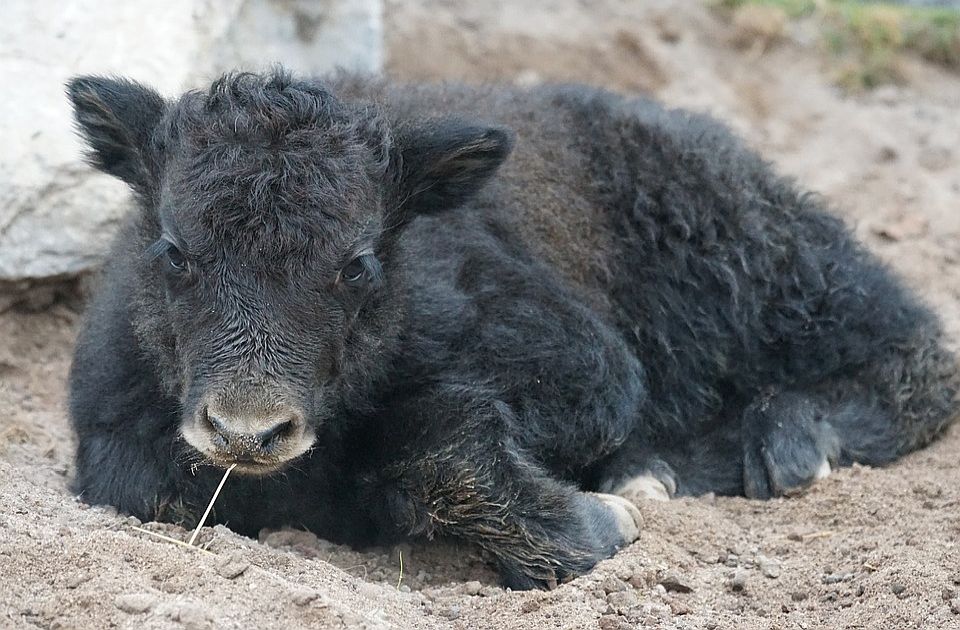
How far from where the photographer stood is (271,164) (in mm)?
6340

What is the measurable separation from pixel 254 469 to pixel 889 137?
1001 cm

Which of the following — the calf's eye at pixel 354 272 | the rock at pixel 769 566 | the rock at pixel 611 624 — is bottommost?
the rock at pixel 769 566

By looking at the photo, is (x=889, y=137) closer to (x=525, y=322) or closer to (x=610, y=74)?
(x=610, y=74)

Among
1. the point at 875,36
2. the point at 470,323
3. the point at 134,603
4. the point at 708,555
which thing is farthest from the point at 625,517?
the point at 875,36

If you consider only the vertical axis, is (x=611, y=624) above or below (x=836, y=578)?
above

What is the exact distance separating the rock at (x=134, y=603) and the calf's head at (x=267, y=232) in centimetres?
85

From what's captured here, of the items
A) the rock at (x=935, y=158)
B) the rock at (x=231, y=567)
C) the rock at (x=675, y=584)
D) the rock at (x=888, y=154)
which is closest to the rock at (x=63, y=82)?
the rock at (x=231, y=567)

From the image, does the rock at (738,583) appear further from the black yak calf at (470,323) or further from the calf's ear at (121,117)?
the calf's ear at (121,117)

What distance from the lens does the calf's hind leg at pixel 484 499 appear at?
7.04m

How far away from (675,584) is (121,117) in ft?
11.9

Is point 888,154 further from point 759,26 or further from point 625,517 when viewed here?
point 625,517

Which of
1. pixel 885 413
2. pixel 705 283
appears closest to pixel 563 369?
pixel 705 283

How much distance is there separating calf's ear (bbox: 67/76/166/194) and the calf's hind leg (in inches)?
72.8

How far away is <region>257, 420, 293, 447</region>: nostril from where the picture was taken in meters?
5.92
